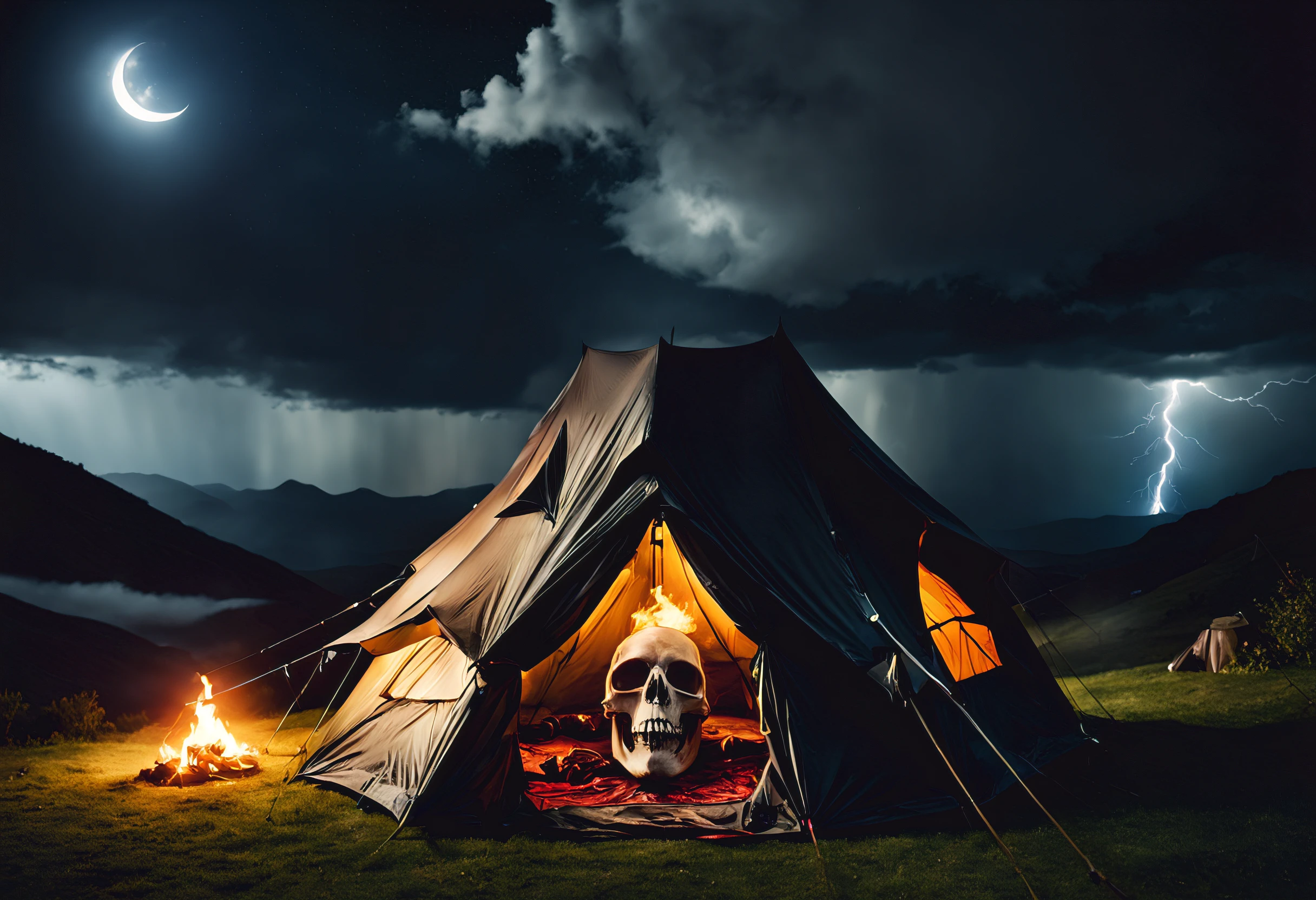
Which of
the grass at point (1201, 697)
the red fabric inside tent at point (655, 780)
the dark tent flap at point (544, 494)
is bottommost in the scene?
the grass at point (1201, 697)

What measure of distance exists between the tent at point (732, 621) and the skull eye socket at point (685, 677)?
77 centimetres

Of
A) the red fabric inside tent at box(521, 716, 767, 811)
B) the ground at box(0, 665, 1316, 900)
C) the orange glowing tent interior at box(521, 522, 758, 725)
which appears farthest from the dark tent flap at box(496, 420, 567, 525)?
the ground at box(0, 665, 1316, 900)

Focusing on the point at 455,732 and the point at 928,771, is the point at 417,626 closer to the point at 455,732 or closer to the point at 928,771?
the point at 455,732

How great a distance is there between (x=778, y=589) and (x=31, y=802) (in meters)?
6.67

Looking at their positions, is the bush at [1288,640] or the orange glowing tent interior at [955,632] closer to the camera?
the orange glowing tent interior at [955,632]

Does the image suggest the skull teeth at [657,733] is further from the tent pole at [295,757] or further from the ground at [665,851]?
the tent pole at [295,757]

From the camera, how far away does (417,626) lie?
6.49 metres

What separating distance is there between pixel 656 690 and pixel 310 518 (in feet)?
173

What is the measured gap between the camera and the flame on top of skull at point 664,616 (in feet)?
28.3

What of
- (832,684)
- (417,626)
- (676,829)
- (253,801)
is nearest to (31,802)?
(253,801)

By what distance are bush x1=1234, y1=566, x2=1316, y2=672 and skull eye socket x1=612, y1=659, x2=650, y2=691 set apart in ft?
32.0

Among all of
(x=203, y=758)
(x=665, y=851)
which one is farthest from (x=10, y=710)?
(x=665, y=851)

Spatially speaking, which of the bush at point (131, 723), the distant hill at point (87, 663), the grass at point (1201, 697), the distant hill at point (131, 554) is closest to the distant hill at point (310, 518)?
the distant hill at point (131, 554)

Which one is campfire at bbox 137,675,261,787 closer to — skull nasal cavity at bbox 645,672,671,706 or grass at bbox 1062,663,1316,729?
skull nasal cavity at bbox 645,672,671,706
